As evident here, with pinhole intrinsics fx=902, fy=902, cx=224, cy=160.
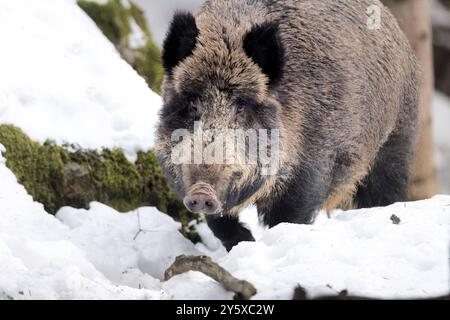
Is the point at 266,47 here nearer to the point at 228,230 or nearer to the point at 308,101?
the point at 308,101

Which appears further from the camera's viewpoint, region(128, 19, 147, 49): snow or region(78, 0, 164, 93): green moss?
region(128, 19, 147, 49): snow

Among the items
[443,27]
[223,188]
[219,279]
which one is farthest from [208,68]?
[443,27]

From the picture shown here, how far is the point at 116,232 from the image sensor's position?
656cm

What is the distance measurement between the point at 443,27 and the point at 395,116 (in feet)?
28.5

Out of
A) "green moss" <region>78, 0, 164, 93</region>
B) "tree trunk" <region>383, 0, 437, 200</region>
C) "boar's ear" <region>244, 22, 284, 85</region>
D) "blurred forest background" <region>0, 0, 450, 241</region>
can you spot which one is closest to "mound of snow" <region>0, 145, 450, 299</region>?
"blurred forest background" <region>0, 0, 450, 241</region>

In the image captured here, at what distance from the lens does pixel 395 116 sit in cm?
734

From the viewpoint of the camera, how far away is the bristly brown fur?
572cm

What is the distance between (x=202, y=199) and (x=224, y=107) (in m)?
0.76

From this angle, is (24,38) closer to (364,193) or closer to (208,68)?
(208,68)

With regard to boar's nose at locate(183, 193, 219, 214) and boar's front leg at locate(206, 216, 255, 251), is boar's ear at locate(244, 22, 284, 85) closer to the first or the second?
boar's nose at locate(183, 193, 219, 214)

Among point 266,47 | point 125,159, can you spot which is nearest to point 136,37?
point 125,159

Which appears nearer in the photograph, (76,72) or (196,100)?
(196,100)

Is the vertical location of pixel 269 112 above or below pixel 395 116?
below

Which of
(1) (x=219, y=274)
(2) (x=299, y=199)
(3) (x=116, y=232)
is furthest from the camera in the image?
(3) (x=116, y=232)
